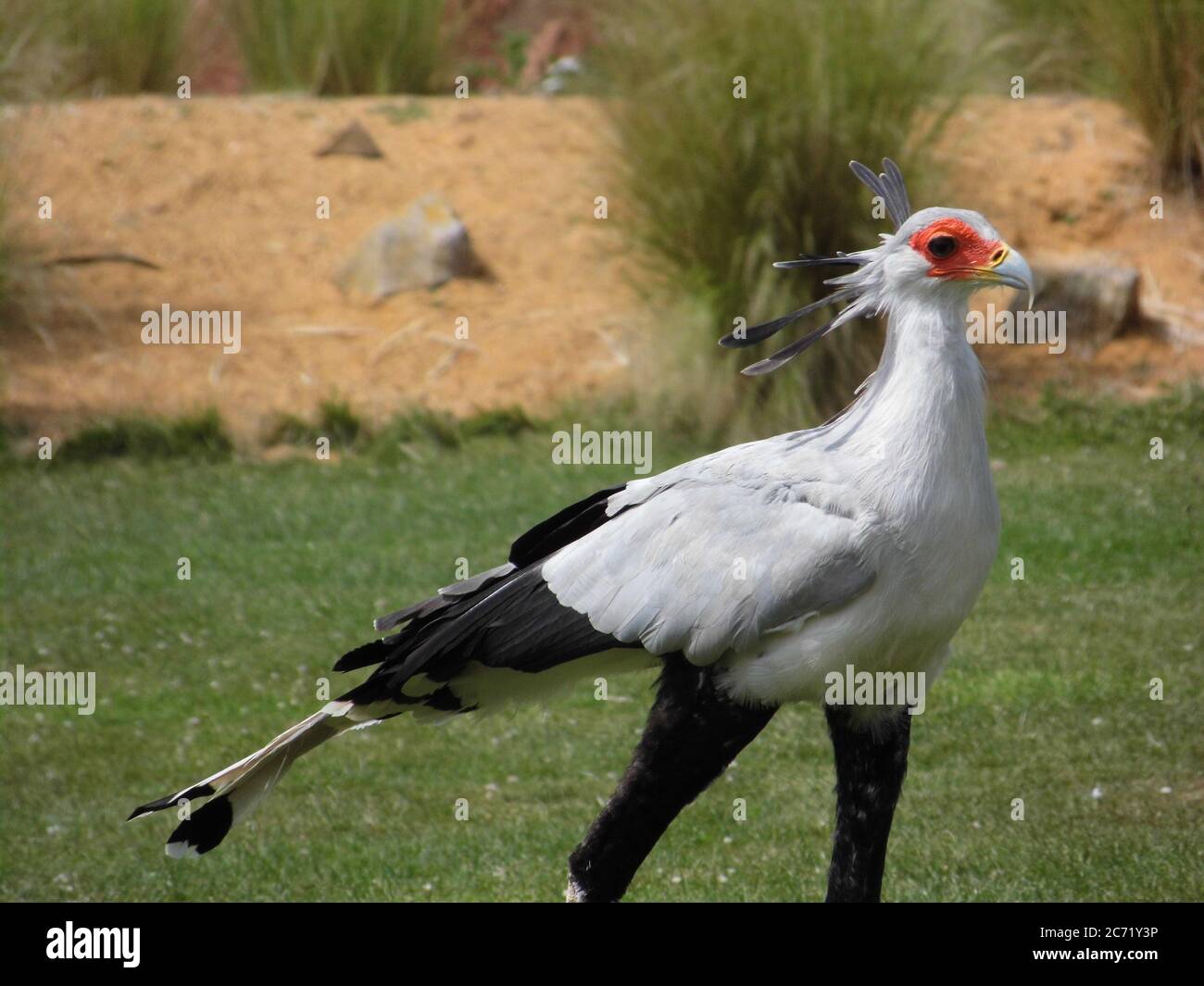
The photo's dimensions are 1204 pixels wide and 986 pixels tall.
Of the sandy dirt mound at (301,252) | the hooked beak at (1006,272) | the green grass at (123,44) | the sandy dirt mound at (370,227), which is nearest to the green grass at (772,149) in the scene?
the sandy dirt mound at (370,227)

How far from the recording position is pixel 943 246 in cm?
376

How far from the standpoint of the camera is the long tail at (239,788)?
162 inches

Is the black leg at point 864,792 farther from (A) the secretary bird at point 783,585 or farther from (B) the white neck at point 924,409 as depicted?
(B) the white neck at point 924,409

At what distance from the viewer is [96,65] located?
13742mm

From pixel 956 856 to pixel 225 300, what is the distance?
778 centimetres

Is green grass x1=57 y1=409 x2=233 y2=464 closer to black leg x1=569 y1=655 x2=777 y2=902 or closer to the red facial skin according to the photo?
black leg x1=569 y1=655 x2=777 y2=902

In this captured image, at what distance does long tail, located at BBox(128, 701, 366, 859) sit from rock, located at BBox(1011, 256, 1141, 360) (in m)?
7.51

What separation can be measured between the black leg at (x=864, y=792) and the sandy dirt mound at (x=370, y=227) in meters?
6.66

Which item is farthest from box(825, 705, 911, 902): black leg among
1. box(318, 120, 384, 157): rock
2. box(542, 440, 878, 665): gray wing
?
box(318, 120, 384, 157): rock

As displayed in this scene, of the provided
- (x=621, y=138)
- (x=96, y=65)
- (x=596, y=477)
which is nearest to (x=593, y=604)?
(x=596, y=477)

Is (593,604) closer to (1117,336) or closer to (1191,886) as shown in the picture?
(1191,886)

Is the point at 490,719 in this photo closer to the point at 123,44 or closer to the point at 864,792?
the point at 864,792

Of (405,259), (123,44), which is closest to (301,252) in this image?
(405,259)

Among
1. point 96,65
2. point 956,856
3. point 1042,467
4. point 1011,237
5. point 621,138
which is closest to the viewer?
point 956,856
